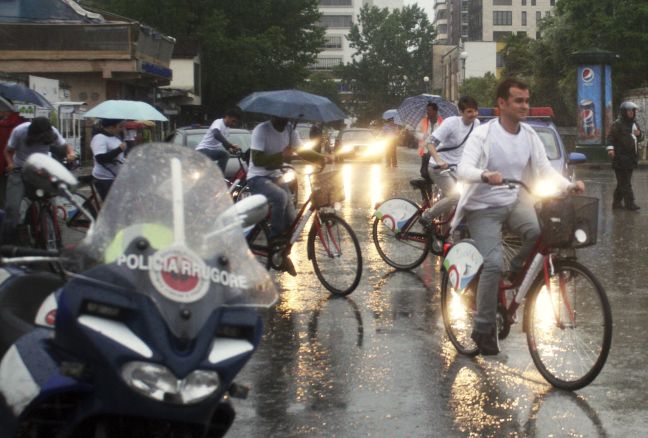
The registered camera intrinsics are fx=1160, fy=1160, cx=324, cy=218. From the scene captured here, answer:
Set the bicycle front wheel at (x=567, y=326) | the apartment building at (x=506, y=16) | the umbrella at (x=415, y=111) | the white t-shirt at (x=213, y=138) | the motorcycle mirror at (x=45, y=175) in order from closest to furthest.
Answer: the motorcycle mirror at (x=45, y=175) < the bicycle front wheel at (x=567, y=326) < the umbrella at (x=415, y=111) < the white t-shirt at (x=213, y=138) < the apartment building at (x=506, y=16)

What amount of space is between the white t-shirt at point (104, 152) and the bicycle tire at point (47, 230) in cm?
130

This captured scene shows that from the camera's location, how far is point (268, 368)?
7.23m

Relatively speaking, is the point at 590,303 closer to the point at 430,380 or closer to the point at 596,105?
the point at 430,380


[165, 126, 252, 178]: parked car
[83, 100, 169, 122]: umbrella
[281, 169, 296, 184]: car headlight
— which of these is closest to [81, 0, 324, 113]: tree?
[165, 126, 252, 178]: parked car

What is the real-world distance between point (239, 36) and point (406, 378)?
49.9 m

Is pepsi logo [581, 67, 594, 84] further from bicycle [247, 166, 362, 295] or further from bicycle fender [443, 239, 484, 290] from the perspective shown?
bicycle fender [443, 239, 484, 290]

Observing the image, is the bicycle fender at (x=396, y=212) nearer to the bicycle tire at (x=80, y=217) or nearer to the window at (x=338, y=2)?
the bicycle tire at (x=80, y=217)

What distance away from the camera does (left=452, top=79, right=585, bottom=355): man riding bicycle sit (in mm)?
7000

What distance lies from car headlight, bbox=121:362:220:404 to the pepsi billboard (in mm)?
37320

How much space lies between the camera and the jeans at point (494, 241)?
698 cm

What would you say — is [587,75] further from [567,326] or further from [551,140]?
[567,326]

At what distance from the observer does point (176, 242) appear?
12.9 feet

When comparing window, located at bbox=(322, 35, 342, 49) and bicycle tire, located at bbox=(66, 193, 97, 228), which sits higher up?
window, located at bbox=(322, 35, 342, 49)

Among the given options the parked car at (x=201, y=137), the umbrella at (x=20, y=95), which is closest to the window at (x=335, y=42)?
the parked car at (x=201, y=137)
